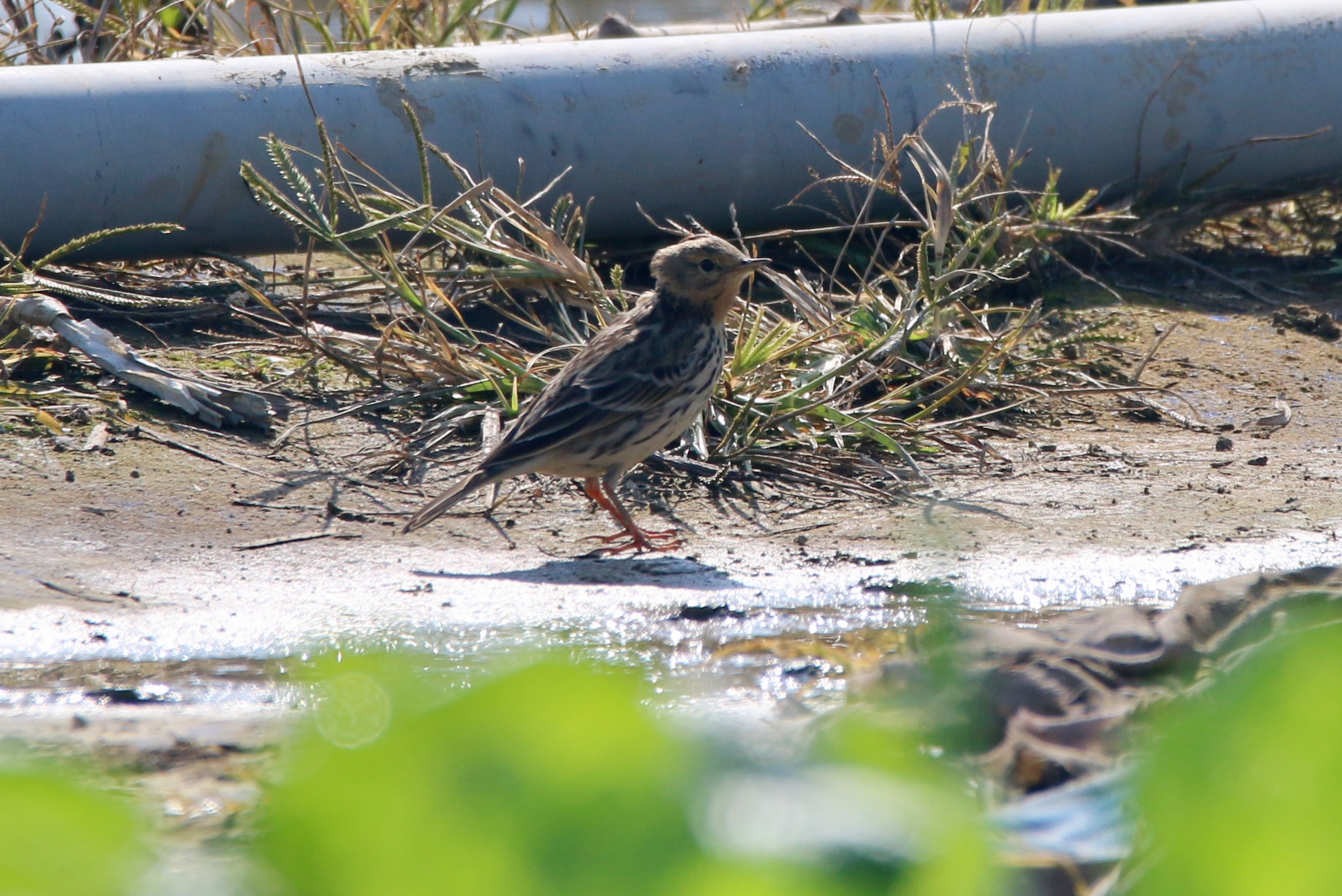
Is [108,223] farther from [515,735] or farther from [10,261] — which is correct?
[515,735]

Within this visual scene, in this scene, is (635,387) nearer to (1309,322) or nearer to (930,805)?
(1309,322)

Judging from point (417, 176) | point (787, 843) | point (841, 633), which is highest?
point (787, 843)

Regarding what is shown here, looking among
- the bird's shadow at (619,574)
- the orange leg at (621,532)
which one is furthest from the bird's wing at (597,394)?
the bird's shadow at (619,574)

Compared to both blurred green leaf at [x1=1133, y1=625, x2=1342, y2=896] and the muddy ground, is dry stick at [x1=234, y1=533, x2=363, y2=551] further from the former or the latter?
blurred green leaf at [x1=1133, y1=625, x2=1342, y2=896]

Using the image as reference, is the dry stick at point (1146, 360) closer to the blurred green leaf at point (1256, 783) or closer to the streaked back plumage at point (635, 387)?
the streaked back plumage at point (635, 387)

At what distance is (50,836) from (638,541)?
13.6 feet

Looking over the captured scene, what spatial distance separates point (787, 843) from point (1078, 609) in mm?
3608

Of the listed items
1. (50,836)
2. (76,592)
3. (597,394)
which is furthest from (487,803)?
(597,394)

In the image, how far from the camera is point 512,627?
12.4 feet

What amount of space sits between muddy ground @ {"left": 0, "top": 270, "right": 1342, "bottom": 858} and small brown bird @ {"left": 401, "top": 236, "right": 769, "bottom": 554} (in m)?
0.20

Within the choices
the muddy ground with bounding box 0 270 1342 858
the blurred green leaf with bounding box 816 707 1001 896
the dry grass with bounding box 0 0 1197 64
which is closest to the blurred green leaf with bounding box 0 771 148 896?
the blurred green leaf with bounding box 816 707 1001 896

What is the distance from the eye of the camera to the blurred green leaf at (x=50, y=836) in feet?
1.65

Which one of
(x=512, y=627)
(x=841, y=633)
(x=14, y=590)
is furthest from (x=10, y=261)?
(x=841, y=633)

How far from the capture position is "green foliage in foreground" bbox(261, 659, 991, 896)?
0.51 metres
